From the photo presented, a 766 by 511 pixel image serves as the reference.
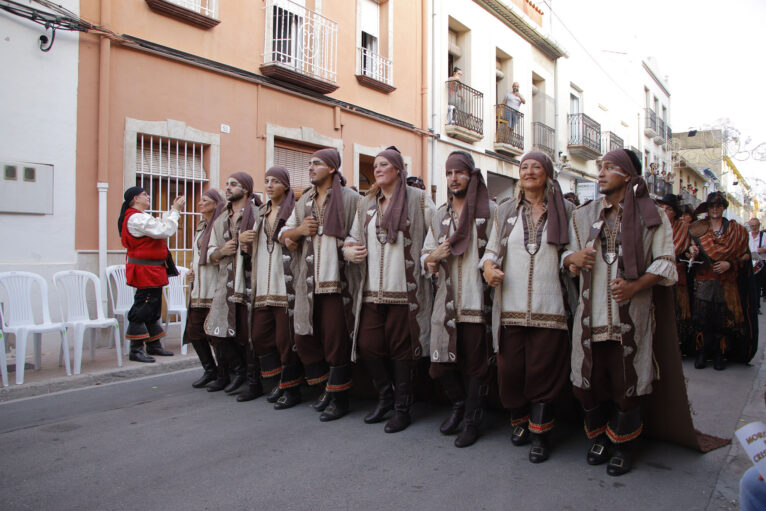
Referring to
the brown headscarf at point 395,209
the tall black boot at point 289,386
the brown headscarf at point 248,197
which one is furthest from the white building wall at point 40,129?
the brown headscarf at point 395,209

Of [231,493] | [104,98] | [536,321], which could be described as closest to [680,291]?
[536,321]

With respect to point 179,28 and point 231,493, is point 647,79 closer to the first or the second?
point 179,28

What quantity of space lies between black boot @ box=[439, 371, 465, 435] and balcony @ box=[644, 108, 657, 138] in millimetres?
27871

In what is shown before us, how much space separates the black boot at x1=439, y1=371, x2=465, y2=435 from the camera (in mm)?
3770

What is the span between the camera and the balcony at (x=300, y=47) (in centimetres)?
949

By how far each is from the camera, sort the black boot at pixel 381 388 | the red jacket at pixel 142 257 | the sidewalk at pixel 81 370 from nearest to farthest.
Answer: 1. the black boot at pixel 381 388
2. the sidewalk at pixel 81 370
3. the red jacket at pixel 142 257

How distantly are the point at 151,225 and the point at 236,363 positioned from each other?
6.45ft

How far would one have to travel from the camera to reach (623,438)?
316cm

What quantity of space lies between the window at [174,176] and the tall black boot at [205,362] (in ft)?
11.6

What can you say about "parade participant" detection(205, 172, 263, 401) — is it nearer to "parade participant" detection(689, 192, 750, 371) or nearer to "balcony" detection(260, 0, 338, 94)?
"parade participant" detection(689, 192, 750, 371)

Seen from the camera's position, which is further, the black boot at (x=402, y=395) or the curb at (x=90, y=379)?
the curb at (x=90, y=379)

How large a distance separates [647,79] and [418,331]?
2980 cm

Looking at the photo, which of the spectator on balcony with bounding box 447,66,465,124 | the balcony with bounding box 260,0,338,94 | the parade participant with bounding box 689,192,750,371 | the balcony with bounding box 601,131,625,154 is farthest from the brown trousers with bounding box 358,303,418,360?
the balcony with bounding box 601,131,625,154

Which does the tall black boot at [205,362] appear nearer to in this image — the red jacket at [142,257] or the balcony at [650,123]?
the red jacket at [142,257]
